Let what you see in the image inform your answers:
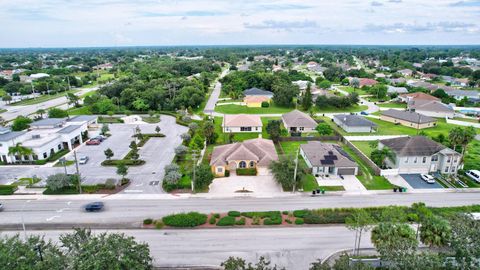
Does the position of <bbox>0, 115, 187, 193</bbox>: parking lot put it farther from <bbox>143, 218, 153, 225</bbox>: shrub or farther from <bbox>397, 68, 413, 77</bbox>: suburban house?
<bbox>397, 68, 413, 77</bbox>: suburban house

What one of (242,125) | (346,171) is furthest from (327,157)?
(242,125)

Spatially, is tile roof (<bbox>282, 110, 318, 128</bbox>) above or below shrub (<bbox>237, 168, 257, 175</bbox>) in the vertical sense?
above

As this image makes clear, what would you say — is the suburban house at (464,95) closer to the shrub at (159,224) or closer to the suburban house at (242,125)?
the suburban house at (242,125)

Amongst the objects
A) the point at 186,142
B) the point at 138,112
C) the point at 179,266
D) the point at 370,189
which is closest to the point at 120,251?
the point at 179,266

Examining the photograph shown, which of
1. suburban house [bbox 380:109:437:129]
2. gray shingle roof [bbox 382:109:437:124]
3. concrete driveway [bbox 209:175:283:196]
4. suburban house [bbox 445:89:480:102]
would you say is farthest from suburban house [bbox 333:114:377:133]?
suburban house [bbox 445:89:480:102]

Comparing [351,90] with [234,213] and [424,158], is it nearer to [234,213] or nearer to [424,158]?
[424,158]

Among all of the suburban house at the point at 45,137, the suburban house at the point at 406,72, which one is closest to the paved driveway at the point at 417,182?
the suburban house at the point at 45,137

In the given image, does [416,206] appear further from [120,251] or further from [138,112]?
[138,112]
